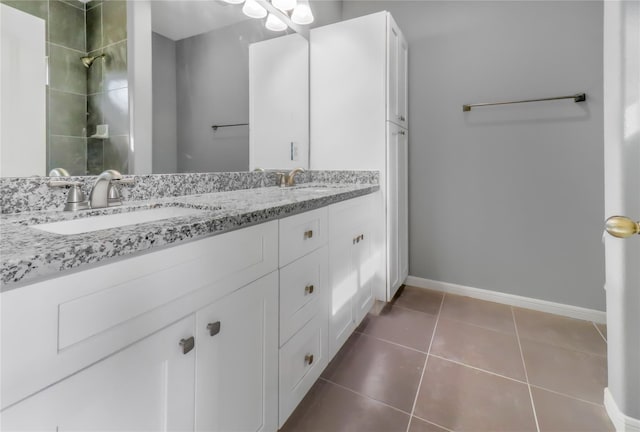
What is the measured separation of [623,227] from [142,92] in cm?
152

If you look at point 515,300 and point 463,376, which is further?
point 515,300

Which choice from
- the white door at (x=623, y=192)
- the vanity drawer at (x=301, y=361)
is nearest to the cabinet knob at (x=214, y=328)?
the vanity drawer at (x=301, y=361)

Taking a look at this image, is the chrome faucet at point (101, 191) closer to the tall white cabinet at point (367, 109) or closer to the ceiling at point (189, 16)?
the ceiling at point (189, 16)

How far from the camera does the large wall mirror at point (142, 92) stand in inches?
35.6

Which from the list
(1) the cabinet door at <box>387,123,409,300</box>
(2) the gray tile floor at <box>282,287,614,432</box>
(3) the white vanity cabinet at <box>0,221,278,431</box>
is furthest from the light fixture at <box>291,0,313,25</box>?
(2) the gray tile floor at <box>282,287,614,432</box>

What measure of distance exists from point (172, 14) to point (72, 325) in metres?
1.34

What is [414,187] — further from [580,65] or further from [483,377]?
[483,377]

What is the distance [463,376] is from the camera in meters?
1.55

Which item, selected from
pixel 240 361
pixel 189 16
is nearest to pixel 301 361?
pixel 240 361

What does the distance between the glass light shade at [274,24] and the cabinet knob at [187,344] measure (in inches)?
75.2

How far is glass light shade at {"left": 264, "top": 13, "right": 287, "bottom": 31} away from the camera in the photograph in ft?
6.56

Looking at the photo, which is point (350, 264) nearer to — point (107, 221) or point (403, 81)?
point (107, 221)

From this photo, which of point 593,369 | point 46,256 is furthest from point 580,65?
point 46,256

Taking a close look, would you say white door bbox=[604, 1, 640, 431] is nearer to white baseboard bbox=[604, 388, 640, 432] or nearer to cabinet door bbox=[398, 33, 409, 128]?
white baseboard bbox=[604, 388, 640, 432]
